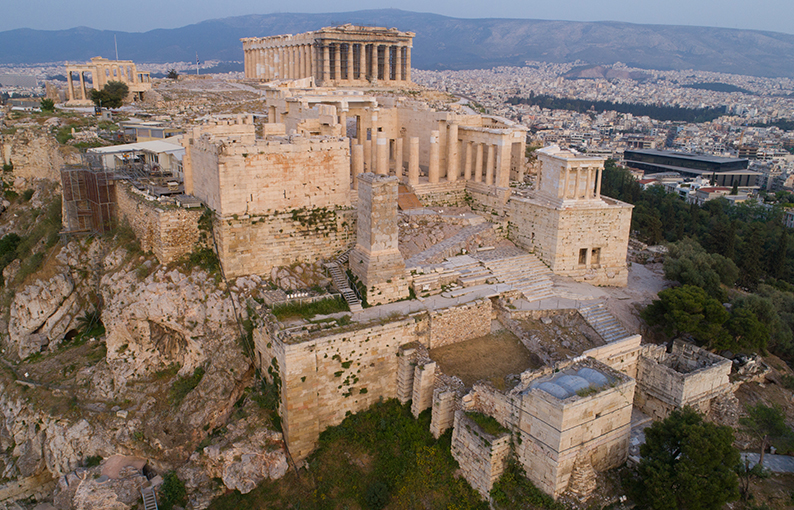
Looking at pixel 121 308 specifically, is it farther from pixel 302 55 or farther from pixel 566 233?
pixel 302 55

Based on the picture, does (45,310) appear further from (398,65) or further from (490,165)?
(398,65)

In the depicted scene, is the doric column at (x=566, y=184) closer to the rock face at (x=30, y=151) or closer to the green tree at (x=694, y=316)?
the green tree at (x=694, y=316)

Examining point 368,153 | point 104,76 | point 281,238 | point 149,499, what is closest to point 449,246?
point 281,238

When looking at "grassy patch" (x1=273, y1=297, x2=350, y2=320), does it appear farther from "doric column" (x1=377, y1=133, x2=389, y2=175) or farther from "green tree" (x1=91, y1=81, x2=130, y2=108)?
"green tree" (x1=91, y1=81, x2=130, y2=108)

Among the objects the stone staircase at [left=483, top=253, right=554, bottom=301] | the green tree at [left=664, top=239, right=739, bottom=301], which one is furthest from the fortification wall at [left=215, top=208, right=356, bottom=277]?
the green tree at [left=664, top=239, right=739, bottom=301]

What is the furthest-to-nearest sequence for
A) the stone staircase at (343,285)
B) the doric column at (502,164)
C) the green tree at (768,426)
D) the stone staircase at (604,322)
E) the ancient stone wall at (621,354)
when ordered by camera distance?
the doric column at (502,164), the stone staircase at (604,322), the stone staircase at (343,285), the ancient stone wall at (621,354), the green tree at (768,426)

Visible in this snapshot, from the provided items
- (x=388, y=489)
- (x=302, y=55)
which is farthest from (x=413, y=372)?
(x=302, y=55)

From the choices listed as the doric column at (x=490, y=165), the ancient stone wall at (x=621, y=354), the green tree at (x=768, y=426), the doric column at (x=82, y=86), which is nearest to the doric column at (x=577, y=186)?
the doric column at (x=490, y=165)
